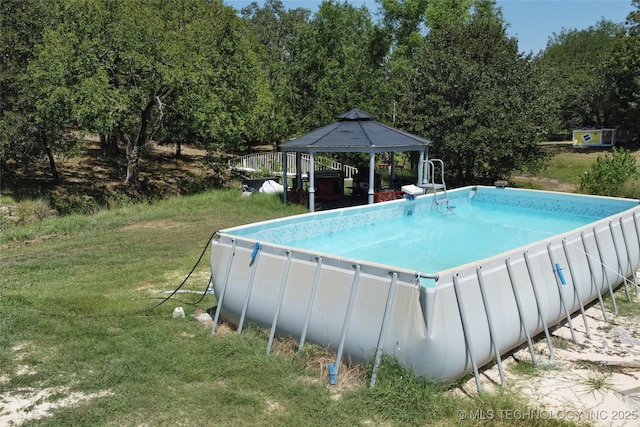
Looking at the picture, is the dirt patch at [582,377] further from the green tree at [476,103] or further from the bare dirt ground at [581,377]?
the green tree at [476,103]

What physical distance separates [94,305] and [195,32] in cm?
1497

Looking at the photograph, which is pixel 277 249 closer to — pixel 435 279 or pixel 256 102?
pixel 435 279

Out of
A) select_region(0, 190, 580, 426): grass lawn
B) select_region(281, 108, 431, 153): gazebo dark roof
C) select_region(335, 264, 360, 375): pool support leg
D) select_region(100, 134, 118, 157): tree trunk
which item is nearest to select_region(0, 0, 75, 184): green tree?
select_region(100, 134, 118, 157): tree trunk

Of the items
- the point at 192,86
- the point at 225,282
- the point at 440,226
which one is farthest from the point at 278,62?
the point at 225,282

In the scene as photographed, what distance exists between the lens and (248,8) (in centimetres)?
6019

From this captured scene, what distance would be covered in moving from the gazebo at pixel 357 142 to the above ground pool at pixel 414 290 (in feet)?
15.5

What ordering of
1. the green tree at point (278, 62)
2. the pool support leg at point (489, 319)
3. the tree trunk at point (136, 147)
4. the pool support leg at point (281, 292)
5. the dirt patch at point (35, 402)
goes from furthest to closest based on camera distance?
the green tree at point (278, 62) < the tree trunk at point (136, 147) < the pool support leg at point (281, 292) < the pool support leg at point (489, 319) < the dirt patch at point (35, 402)

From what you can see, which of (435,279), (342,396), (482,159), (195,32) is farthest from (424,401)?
(195,32)

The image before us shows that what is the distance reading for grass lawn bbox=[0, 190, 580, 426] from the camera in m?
3.86

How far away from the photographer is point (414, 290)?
13.3ft

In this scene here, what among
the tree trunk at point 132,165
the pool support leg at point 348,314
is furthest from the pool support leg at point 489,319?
the tree trunk at point 132,165

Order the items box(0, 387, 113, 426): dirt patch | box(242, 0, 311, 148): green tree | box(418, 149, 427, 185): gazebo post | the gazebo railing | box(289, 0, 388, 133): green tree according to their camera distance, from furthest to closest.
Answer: box(242, 0, 311, 148): green tree
box(289, 0, 388, 133): green tree
the gazebo railing
box(418, 149, 427, 185): gazebo post
box(0, 387, 113, 426): dirt patch

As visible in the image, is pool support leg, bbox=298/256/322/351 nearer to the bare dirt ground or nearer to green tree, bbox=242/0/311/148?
the bare dirt ground

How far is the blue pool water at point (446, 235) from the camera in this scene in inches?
332
